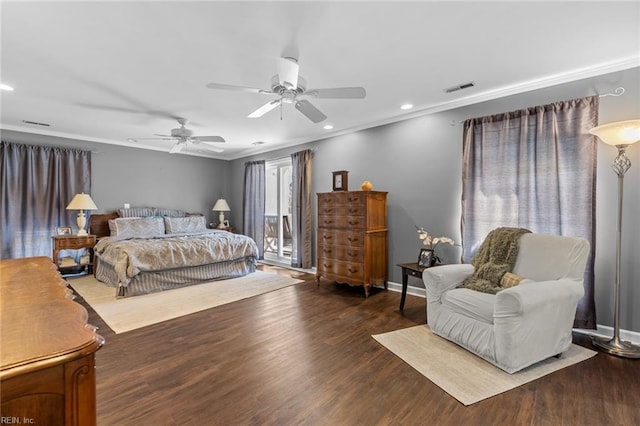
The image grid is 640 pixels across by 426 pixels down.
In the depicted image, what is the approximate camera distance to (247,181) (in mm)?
7066

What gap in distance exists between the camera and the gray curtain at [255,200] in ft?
22.2

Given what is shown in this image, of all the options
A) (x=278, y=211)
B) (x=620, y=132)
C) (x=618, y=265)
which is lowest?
(x=618, y=265)

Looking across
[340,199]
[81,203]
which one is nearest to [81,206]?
[81,203]

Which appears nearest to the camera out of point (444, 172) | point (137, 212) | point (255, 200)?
point (444, 172)

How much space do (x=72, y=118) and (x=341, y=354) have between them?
501 cm

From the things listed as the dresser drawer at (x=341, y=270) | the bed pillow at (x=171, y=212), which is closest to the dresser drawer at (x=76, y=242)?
the bed pillow at (x=171, y=212)

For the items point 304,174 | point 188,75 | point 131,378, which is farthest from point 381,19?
point 304,174

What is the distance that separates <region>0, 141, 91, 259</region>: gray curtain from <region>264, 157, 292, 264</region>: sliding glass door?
3491 millimetres

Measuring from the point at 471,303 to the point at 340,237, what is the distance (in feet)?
7.02

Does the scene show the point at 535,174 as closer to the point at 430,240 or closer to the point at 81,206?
the point at 430,240

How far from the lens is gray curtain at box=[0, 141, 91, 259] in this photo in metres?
4.81

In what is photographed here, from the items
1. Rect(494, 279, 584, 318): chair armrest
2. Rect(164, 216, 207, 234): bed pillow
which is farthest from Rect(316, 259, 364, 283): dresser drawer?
Rect(164, 216, 207, 234): bed pillow

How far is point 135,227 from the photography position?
5457 mm

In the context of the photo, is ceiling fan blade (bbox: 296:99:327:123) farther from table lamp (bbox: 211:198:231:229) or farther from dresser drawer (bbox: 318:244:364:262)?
table lamp (bbox: 211:198:231:229)
